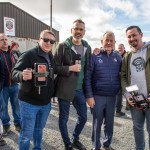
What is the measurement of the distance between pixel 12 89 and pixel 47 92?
1868mm

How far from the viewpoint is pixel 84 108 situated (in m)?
3.93

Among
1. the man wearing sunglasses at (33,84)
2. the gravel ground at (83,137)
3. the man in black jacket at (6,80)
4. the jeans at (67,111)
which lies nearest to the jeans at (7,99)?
the man in black jacket at (6,80)

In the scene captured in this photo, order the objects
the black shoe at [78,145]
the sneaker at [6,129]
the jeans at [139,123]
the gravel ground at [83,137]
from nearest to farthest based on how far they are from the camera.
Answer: the jeans at [139,123], the black shoe at [78,145], the gravel ground at [83,137], the sneaker at [6,129]

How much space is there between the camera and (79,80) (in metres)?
3.79

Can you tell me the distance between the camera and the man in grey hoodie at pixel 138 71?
10.6ft

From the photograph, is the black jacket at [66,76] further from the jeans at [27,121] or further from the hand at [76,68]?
the jeans at [27,121]

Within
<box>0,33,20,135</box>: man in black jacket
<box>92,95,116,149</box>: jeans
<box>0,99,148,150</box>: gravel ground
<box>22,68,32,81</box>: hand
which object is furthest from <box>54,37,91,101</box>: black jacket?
<box>0,33,20,135</box>: man in black jacket

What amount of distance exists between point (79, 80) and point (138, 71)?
0.95 meters

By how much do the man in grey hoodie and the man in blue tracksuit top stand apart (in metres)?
0.25

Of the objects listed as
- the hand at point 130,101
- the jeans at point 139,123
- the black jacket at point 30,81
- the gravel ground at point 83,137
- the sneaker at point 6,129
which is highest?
the black jacket at point 30,81

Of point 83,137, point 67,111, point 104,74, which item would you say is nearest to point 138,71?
point 104,74

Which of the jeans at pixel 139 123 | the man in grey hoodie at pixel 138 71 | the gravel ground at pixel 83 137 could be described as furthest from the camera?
the gravel ground at pixel 83 137

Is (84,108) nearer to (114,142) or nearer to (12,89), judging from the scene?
(114,142)

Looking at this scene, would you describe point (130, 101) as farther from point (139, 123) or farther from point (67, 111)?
point (67, 111)
